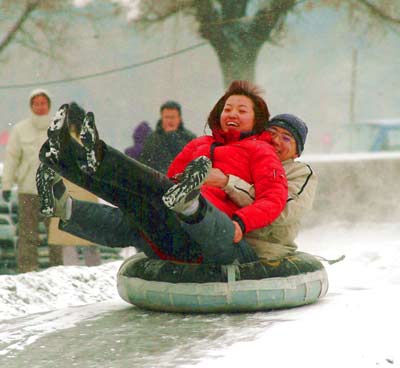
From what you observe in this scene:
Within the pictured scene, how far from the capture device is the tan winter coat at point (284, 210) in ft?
14.3

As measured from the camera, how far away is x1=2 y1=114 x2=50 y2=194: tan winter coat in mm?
7781

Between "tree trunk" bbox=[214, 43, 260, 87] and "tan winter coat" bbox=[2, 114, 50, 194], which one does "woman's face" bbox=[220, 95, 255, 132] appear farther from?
"tree trunk" bbox=[214, 43, 260, 87]

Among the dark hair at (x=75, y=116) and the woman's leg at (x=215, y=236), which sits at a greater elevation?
the dark hair at (x=75, y=116)

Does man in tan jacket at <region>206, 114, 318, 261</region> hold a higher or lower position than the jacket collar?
lower

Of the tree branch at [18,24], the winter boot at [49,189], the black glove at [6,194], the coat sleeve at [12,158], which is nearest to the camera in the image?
the winter boot at [49,189]

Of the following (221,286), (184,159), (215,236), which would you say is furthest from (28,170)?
(215,236)

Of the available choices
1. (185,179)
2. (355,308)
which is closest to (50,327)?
(185,179)

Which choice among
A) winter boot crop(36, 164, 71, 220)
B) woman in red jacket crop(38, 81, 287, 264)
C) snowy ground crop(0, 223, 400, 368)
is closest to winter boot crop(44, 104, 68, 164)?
woman in red jacket crop(38, 81, 287, 264)

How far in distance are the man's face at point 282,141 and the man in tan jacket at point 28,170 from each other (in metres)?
3.42

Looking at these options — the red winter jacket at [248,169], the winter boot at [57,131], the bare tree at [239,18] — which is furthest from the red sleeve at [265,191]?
the bare tree at [239,18]

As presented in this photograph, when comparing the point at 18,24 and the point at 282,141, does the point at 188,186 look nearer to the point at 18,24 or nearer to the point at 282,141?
the point at 282,141

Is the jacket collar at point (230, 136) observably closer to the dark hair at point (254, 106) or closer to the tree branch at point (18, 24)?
the dark hair at point (254, 106)

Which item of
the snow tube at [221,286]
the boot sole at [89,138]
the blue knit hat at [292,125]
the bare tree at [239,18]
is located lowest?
the snow tube at [221,286]

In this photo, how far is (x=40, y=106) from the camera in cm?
769
